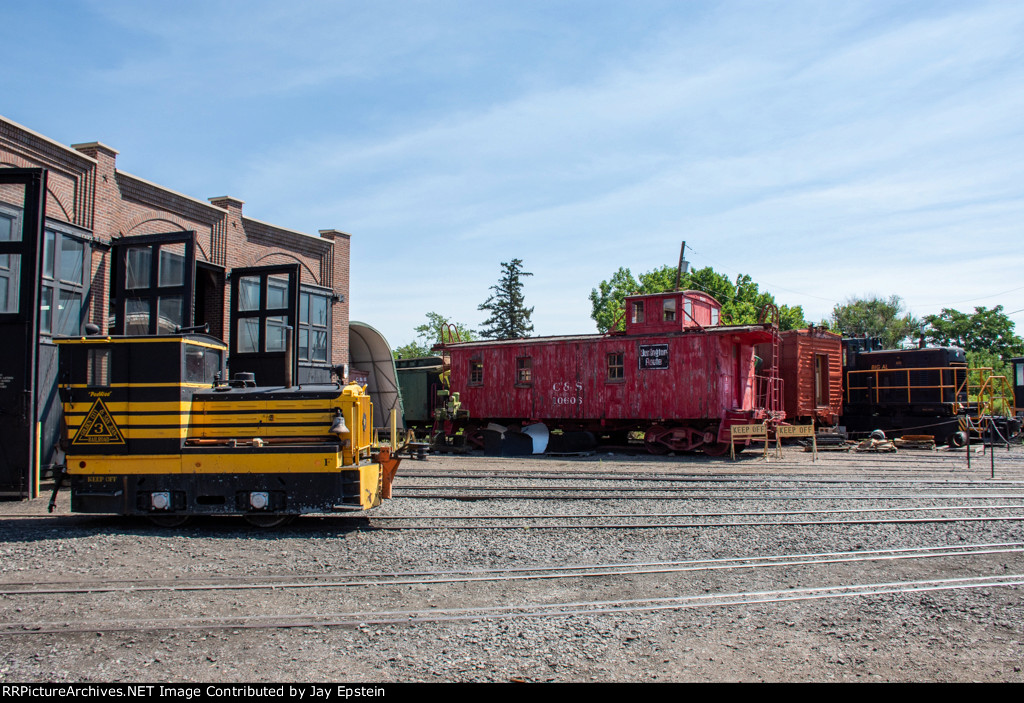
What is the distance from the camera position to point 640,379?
19.8 meters

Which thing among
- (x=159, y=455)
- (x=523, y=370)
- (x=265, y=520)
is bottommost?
(x=265, y=520)

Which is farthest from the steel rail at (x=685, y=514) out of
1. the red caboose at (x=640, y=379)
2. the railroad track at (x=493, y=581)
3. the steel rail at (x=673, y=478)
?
the red caboose at (x=640, y=379)

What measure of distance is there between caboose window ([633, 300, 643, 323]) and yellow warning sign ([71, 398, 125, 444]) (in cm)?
1506

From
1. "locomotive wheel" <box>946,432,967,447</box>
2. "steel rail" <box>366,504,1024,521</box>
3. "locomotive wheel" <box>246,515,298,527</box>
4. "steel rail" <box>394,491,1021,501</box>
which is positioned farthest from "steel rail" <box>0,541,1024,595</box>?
"locomotive wheel" <box>946,432,967,447</box>

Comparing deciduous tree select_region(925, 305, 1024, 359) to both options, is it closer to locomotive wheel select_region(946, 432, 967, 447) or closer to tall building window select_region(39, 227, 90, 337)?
locomotive wheel select_region(946, 432, 967, 447)

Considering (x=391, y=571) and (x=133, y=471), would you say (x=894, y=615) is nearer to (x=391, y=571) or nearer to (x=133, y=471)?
(x=391, y=571)

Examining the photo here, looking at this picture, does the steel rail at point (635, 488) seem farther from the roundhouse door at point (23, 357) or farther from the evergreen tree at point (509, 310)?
the evergreen tree at point (509, 310)

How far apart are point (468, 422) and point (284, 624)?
17.3 m

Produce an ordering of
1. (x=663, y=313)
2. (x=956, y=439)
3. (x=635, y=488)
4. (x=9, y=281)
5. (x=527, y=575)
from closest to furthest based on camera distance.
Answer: (x=527, y=575) < (x=9, y=281) < (x=635, y=488) < (x=663, y=313) < (x=956, y=439)

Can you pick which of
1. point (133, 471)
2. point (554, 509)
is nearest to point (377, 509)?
point (554, 509)

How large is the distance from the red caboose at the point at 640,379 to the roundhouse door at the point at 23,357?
1351 cm

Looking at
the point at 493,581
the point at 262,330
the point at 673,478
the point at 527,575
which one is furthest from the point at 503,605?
the point at 262,330

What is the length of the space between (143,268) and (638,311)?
42.0 feet

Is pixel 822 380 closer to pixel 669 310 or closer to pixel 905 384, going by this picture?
pixel 905 384
